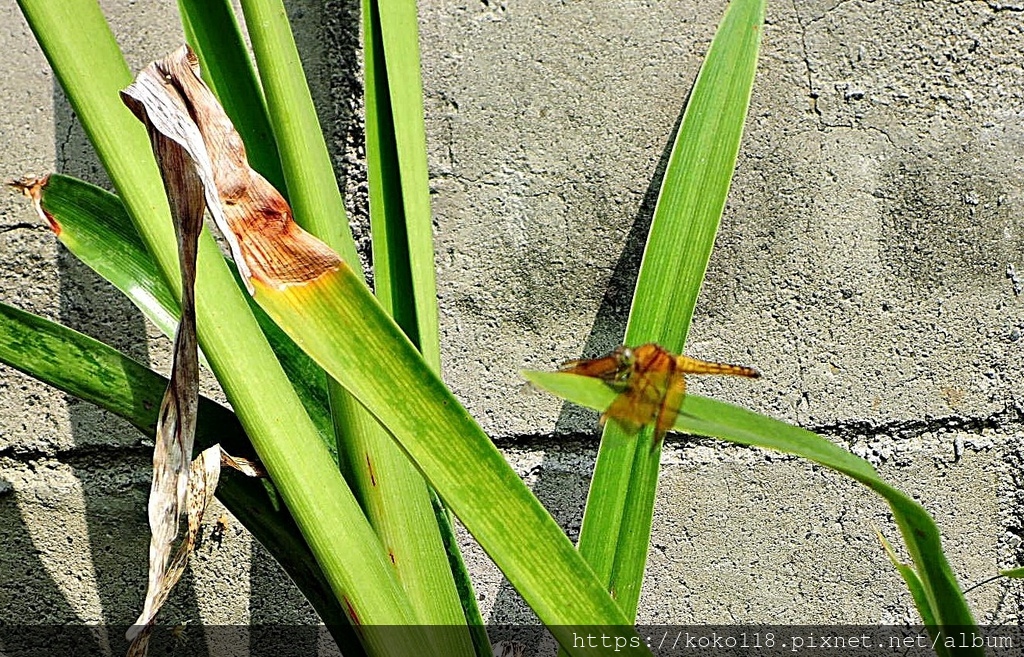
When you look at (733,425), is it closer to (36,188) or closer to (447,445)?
(447,445)

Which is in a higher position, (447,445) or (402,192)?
(402,192)

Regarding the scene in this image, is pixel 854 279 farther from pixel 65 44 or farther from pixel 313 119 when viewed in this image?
pixel 65 44

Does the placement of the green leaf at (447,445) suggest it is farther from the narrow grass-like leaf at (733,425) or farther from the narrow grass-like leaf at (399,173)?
the narrow grass-like leaf at (399,173)

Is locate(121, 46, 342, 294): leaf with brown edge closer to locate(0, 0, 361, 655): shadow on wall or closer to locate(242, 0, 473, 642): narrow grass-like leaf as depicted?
locate(242, 0, 473, 642): narrow grass-like leaf

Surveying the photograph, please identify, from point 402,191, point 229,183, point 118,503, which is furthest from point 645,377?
point 118,503

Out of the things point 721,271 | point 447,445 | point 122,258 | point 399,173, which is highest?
point 721,271

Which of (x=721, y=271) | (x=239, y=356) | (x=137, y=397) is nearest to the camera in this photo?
(x=239, y=356)

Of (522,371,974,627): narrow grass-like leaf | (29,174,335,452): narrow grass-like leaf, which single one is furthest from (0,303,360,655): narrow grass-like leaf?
(522,371,974,627): narrow grass-like leaf
